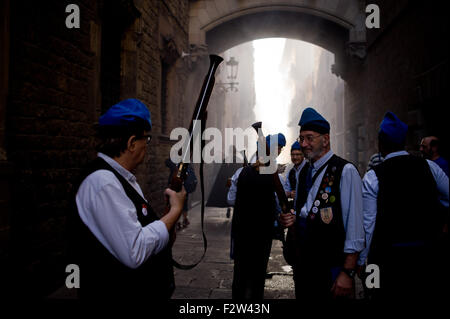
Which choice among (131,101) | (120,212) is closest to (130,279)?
(120,212)

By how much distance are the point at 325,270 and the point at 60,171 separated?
351 cm

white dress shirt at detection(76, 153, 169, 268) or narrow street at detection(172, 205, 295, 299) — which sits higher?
white dress shirt at detection(76, 153, 169, 268)

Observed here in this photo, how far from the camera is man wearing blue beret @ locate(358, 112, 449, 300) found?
93.4 inches

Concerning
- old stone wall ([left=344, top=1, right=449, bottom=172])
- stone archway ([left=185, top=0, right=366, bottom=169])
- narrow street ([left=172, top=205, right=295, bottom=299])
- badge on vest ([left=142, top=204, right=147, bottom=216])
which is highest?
stone archway ([left=185, top=0, right=366, bottom=169])

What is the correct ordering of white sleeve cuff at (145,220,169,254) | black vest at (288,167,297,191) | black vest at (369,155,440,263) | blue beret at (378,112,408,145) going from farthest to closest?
black vest at (288,167,297,191) → blue beret at (378,112,408,145) → black vest at (369,155,440,263) → white sleeve cuff at (145,220,169,254)

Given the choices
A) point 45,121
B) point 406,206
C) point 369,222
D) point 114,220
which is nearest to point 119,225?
point 114,220

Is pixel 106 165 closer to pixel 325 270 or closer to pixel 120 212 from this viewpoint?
pixel 120 212

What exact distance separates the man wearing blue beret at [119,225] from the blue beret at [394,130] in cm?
191

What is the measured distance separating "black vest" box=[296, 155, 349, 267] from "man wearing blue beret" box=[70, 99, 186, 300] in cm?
109

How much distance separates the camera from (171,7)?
28.7 feet

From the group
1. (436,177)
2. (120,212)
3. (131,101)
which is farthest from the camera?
(436,177)

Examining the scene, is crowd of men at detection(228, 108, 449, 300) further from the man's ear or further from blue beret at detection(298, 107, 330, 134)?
the man's ear

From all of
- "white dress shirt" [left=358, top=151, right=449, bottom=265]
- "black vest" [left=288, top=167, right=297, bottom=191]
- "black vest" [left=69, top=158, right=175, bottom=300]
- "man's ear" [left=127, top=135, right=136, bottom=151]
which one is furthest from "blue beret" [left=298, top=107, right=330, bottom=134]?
"black vest" [left=288, top=167, right=297, bottom=191]
